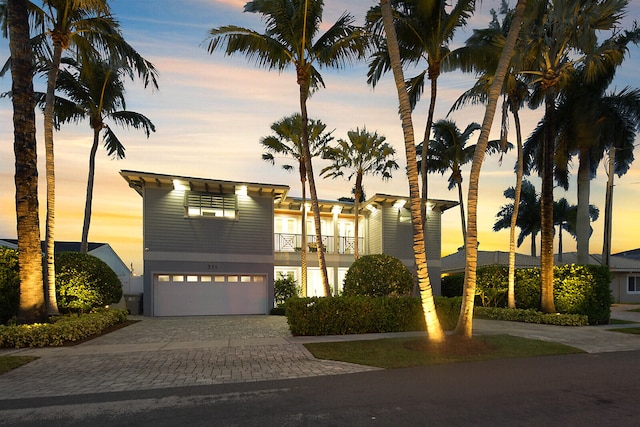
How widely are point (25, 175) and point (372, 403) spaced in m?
10.6

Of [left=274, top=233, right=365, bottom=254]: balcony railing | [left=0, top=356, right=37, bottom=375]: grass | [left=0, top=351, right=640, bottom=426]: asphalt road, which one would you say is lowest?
[left=0, top=356, right=37, bottom=375]: grass

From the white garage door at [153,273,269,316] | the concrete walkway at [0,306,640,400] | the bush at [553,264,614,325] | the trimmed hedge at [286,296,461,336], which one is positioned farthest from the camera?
the white garage door at [153,273,269,316]

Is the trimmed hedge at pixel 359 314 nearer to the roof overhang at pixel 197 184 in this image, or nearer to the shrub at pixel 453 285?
the roof overhang at pixel 197 184

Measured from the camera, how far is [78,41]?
13.5 metres

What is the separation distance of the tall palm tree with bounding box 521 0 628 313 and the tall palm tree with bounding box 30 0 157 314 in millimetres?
13670

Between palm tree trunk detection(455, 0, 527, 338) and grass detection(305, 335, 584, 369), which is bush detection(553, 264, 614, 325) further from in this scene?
palm tree trunk detection(455, 0, 527, 338)

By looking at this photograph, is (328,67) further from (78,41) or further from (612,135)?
(612,135)

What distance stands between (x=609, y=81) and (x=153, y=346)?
2141 cm

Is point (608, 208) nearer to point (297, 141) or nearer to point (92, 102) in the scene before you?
point (297, 141)

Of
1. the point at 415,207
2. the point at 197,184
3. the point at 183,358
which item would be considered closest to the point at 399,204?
the point at 197,184

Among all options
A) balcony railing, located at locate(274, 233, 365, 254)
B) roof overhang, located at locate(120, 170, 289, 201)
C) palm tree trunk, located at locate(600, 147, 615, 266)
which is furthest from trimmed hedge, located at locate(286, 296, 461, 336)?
palm tree trunk, located at locate(600, 147, 615, 266)

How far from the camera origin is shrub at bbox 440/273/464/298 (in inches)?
918

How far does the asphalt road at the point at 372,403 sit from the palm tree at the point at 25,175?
232 inches

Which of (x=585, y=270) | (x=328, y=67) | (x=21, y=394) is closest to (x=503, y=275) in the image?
(x=585, y=270)
